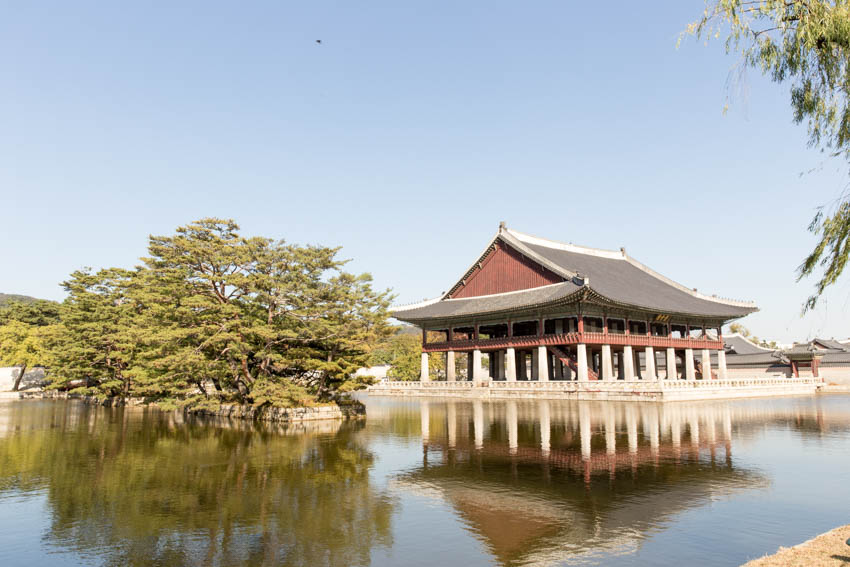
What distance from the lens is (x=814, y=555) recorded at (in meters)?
7.52

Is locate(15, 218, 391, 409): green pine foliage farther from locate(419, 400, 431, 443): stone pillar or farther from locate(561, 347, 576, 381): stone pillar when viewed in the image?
locate(561, 347, 576, 381): stone pillar

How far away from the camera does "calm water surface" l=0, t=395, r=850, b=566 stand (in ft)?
29.3

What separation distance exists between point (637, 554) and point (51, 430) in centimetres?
2813

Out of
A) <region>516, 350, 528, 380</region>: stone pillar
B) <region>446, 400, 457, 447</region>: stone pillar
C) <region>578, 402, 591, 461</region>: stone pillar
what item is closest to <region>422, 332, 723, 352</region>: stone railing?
<region>516, 350, 528, 380</region>: stone pillar

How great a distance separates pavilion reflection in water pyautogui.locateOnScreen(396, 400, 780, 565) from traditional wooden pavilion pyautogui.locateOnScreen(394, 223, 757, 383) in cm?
2263

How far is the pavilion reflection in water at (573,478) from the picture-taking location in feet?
31.3

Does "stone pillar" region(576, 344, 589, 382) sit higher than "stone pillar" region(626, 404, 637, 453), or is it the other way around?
"stone pillar" region(576, 344, 589, 382)

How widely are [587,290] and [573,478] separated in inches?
1282

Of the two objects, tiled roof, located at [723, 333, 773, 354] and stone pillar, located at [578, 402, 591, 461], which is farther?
tiled roof, located at [723, 333, 773, 354]

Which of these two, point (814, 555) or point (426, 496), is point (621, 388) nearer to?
point (426, 496)

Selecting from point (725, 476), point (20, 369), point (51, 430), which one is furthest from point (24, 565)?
point (20, 369)

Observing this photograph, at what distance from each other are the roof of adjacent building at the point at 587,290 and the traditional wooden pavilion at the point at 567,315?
0.50ft

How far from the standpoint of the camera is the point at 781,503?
37.3ft

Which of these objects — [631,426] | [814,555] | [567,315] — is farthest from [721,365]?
[814,555]
